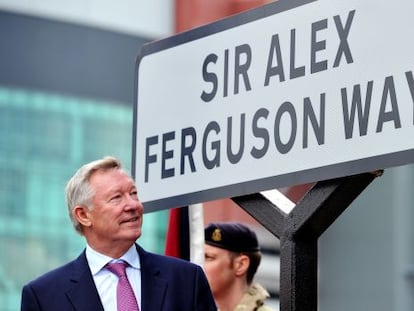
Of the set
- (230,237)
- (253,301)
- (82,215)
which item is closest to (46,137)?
(230,237)

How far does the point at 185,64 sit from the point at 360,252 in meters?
25.3

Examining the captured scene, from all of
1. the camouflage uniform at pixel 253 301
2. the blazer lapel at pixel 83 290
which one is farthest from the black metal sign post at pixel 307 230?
the camouflage uniform at pixel 253 301

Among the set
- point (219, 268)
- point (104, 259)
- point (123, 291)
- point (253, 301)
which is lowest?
point (123, 291)

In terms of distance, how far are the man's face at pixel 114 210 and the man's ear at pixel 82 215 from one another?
1 centimetres

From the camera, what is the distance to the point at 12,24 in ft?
85.2

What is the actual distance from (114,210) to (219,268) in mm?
1805

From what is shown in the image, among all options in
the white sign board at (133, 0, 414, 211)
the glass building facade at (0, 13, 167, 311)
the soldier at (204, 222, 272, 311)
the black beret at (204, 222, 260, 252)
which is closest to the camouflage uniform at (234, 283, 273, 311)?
the soldier at (204, 222, 272, 311)

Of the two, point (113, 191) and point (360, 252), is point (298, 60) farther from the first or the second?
point (360, 252)

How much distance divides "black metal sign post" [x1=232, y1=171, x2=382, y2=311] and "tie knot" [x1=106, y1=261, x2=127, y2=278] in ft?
1.62

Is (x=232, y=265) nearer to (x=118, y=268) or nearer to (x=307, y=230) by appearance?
(x=118, y=268)

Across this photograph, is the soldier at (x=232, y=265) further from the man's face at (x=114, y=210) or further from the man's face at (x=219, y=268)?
the man's face at (x=114, y=210)

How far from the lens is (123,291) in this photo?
518cm

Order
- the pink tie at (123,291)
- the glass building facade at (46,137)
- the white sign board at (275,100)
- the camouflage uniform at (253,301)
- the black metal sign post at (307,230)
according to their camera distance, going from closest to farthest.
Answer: the white sign board at (275,100)
the black metal sign post at (307,230)
the pink tie at (123,291)
the camouflage uniform at (253,301)
the glass building facade at (46,137)

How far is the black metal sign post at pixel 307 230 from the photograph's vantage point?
16.1 ft
